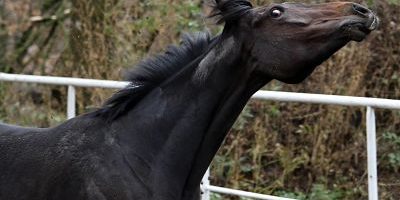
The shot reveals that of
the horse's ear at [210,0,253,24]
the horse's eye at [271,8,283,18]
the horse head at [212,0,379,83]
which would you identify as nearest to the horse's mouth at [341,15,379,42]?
the horse head at [212,0,379,83]

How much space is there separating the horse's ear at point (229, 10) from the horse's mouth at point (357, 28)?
55cm

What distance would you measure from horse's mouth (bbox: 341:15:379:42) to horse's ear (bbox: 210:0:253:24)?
21.5 inches

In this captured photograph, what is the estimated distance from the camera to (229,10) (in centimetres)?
452

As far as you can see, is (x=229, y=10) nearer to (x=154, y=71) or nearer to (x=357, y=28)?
(x=154, y=71)

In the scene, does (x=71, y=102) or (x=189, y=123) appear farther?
(x=71, y=102)

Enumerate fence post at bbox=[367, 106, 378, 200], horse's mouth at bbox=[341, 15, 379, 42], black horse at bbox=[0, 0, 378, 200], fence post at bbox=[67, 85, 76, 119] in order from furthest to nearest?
1. fence post at bbox=[67, 85, 76, 119]
2. fence post at bbox=[367, 106, 378, 200]
3. black horse at bbox=[0, 0, 378, 200]
4. horse's mouth at bbox=[341, 15, 379, 42]

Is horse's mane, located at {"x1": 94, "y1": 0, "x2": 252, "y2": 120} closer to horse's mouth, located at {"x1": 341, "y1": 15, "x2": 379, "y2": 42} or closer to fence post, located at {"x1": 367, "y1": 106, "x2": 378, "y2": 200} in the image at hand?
horse's mouth, located at {"x1": 341, "y1": 15, "x2": 379, "y2": 42}

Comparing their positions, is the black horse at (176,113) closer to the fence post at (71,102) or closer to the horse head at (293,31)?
the horse head at (293,31)

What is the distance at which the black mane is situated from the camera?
4.67 m

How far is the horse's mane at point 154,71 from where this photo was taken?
15.3ft

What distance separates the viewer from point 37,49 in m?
12.1

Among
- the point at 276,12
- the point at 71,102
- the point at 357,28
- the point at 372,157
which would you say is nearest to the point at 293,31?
the point at 276,12

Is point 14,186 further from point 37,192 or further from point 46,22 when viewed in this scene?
point 46,22

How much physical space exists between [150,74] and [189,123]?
1.16ft
